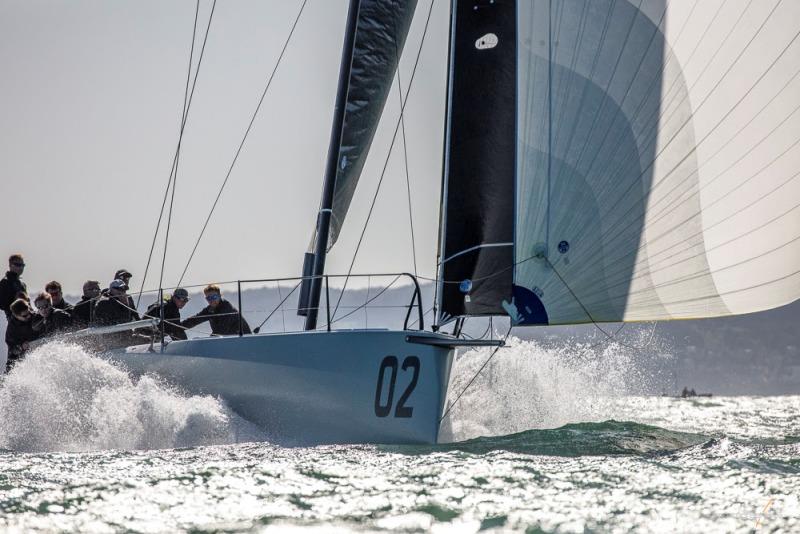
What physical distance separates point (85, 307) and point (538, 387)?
15.9 feet

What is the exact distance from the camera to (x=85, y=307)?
10.6 meters

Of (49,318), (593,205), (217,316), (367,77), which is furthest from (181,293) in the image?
(593,205)

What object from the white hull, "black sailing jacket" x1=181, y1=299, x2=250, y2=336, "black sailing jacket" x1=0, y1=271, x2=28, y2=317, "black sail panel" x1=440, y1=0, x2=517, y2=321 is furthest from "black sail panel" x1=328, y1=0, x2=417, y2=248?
"black sailing jacket" x1=0, y1=271, x2=28, y2=317

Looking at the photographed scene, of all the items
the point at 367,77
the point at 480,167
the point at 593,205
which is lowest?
the point at 593,205

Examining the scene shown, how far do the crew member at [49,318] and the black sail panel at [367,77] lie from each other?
318 centimetres

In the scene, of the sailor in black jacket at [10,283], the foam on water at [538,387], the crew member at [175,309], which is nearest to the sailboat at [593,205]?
the foam on water at [538,387]

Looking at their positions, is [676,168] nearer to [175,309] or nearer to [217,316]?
[217,316]

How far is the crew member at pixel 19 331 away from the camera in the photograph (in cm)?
1070

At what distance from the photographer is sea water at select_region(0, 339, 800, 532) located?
188 inches

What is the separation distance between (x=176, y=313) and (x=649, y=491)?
592 cm

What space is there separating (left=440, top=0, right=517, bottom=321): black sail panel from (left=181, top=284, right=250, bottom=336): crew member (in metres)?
2.21

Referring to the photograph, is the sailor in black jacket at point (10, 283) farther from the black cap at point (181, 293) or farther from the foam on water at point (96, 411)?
the black cap at point (181, 293)

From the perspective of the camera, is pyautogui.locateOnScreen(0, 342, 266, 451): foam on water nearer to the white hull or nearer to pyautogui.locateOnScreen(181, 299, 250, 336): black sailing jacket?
the white hull

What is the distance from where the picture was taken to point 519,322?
27.2 feet
